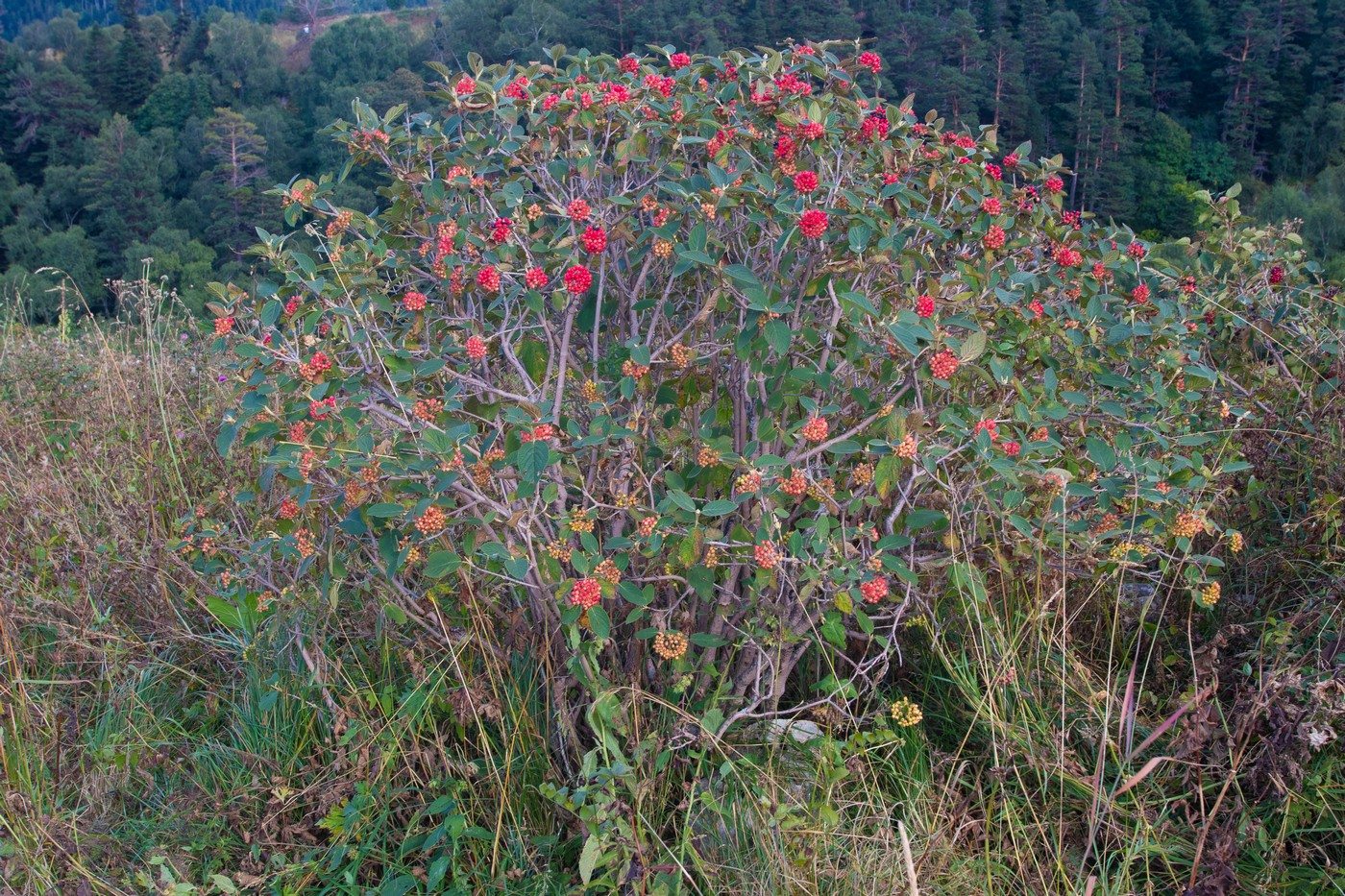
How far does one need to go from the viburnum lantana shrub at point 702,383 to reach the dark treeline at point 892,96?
11530 millimetres

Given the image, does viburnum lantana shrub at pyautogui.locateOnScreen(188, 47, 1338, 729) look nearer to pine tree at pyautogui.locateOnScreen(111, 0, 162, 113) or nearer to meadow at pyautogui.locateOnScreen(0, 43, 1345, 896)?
meadow at pyautogui.locateOnScreen(0, 43, 1345, 896)

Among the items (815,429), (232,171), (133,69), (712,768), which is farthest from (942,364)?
(133,69)

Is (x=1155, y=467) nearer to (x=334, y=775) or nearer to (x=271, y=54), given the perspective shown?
(x=334, y=775)

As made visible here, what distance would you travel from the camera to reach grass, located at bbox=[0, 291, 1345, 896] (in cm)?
181

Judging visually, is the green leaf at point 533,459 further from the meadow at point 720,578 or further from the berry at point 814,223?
the berry at point 814,223

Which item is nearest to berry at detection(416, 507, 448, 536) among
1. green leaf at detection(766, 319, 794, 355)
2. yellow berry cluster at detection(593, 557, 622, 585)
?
yellow berry cluster at detection(593, 557, 622, 585)

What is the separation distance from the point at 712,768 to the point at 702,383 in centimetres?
82

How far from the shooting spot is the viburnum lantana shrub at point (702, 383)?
183 centimetres

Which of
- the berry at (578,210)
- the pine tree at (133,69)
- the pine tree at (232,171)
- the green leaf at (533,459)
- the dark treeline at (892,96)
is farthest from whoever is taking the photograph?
the pine tree at (133,69)

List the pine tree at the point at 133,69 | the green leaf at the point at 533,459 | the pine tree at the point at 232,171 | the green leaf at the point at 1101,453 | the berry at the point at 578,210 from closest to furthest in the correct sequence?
the green leaf at the point at 533,459
the berry at the point at 578,210
the green leaf at the point at 1101,453
the pine tree at the point at 232,171
the pine tree at the point at 133,69

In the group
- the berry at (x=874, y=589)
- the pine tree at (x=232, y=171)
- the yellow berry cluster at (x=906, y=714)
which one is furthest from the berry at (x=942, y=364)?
the pine tree at (x=232, y=171)

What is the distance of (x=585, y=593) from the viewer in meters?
1.72

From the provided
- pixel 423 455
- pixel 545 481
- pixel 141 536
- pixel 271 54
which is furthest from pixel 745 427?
pixel 271 54

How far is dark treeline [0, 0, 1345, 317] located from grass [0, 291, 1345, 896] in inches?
456
